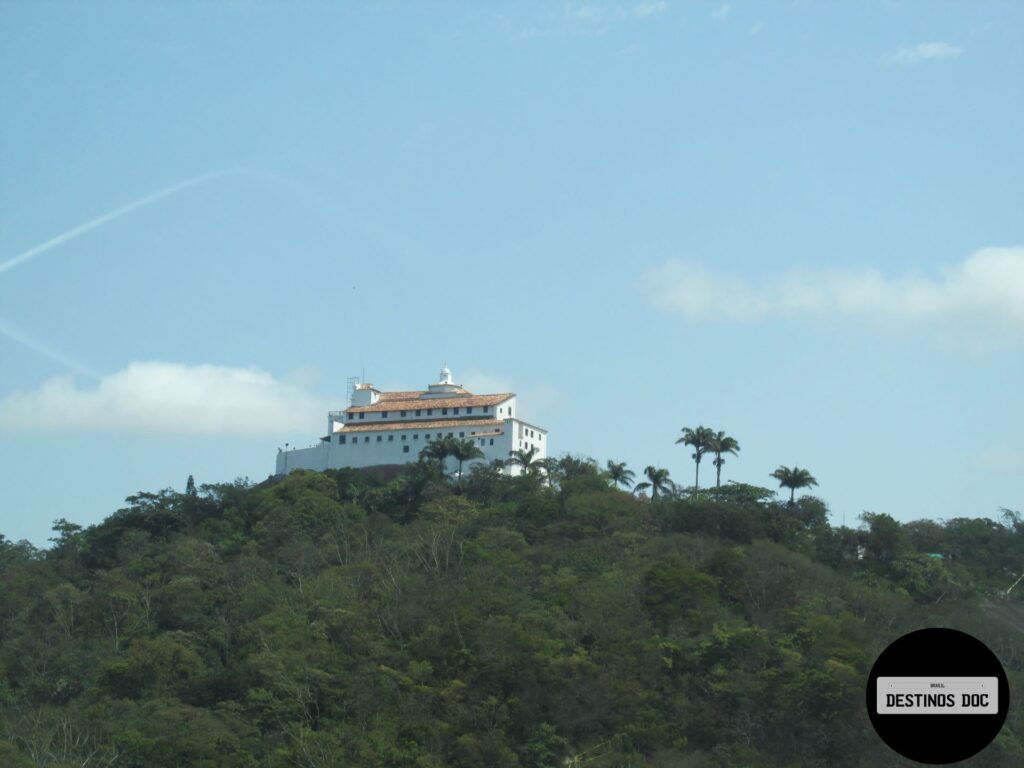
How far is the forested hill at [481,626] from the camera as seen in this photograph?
33875 millimetres

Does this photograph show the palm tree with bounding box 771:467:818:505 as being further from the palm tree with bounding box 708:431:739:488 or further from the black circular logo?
the black circular logo

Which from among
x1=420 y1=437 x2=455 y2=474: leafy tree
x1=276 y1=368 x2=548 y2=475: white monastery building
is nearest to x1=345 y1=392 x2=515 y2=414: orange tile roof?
x1=276 y1=368 x2=548 y2=475: white monastery building

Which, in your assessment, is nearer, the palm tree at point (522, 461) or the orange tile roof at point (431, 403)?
the palm tree at point (522, 461)

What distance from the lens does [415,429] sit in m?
58.5

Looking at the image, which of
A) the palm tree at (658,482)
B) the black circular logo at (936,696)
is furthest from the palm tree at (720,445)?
the black circular logo at (936,696)

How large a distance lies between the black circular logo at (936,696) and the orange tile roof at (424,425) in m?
50.2

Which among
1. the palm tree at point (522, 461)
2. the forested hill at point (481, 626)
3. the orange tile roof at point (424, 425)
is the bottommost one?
the forested hill at point (481, 626)

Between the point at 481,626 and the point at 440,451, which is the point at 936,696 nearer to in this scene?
the point at 481,626

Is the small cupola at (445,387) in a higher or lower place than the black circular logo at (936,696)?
higher

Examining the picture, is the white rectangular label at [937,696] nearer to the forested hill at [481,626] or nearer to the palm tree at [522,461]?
the forested hill at [481,626]

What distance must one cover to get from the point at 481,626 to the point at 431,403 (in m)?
22.5

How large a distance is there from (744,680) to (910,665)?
29.6 m

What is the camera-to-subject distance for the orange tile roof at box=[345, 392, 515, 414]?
59.0 m

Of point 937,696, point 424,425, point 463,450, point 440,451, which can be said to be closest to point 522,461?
point 463,450
